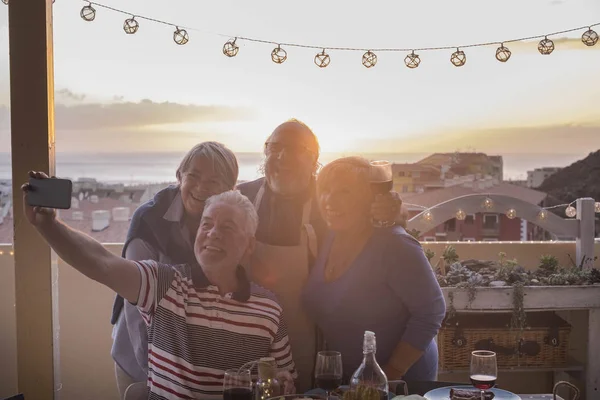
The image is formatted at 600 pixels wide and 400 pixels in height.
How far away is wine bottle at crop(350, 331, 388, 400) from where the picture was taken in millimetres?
1815

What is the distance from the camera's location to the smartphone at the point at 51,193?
2.02 metres

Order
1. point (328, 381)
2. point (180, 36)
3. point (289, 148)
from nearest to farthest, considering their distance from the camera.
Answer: point (328, 381) → point (289, 148) → point (180, 36)

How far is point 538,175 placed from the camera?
4062mm

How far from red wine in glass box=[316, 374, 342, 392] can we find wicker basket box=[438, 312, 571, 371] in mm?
1915

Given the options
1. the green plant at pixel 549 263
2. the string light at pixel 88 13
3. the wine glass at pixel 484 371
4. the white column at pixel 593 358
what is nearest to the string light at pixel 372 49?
the string light at pixel 88 13

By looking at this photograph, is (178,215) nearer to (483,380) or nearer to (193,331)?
(193,331)

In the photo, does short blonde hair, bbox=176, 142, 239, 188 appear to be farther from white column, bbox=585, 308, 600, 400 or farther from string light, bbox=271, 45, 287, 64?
white column, bbox=585, 308, 600, 400

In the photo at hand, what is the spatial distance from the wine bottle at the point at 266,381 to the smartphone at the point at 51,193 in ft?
2.48

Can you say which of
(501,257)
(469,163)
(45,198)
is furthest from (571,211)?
(45,198)

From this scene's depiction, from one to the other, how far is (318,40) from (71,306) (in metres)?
1.95

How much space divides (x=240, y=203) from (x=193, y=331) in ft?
1.52

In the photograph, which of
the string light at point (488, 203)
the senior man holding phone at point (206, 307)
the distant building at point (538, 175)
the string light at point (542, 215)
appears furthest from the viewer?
the distant building at point (538, 175)

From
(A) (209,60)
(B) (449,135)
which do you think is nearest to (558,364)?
(B) (449,135)

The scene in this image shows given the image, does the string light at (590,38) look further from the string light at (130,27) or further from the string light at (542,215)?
the string light at (130,27)
